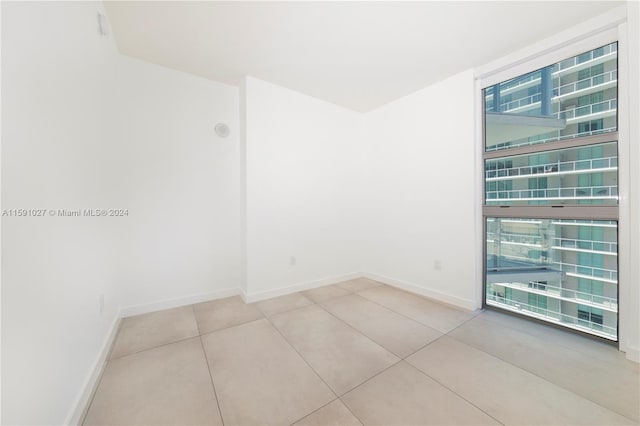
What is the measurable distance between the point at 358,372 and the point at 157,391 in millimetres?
1263

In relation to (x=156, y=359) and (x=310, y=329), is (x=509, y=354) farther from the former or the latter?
(x=156, y=359)

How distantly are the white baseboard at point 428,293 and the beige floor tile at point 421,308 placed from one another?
0.08 m

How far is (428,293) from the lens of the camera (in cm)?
285

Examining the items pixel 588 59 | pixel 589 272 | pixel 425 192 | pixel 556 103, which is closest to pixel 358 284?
pixel 425 192

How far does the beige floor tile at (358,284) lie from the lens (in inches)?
125

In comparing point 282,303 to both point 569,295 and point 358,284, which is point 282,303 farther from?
point 569,295

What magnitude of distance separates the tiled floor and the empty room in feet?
0.05

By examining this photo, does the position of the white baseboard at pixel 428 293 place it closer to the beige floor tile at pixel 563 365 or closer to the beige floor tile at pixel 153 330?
the beige floor tile at pixel 563 365

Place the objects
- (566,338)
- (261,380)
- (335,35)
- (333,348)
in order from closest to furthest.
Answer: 1. (261,380)
2. (333,348)
3. (566,338)
4. (335,35)

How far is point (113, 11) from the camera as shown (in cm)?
177

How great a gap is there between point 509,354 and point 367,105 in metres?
3.27

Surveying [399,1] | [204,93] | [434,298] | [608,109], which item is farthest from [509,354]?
[204,93]

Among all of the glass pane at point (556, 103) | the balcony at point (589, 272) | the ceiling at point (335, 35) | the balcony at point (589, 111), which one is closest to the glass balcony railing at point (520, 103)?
the glass pane at point (556, 103)

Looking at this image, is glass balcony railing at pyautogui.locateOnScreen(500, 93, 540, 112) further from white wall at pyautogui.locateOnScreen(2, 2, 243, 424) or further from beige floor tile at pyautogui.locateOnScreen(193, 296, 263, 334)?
beige floor tile at pyautogui.locateOnScreen(193, 296, 263, 334)
